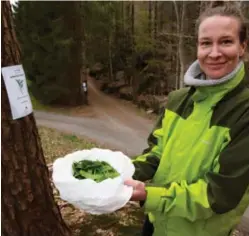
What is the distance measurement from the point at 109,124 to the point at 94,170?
11893mm

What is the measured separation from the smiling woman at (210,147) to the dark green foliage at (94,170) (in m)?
0.10

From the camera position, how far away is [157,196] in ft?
4.84

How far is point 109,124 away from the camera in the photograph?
1336 centimetres

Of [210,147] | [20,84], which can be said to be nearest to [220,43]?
[210,147]

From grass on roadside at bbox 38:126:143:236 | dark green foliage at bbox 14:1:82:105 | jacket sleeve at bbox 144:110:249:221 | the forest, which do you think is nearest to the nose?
jacket sleeve at bbox 144:110:249:221

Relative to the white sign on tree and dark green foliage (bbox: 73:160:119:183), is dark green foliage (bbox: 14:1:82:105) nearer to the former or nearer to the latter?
the white sign on tree

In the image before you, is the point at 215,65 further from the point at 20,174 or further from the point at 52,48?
the point at 52,48

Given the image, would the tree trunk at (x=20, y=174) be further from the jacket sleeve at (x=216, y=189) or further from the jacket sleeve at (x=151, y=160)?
the jacket sleeve at (x=216, y=189)

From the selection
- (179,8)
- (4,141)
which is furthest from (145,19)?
(4,141)

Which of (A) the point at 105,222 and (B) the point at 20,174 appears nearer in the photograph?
(B) the point at 20,174

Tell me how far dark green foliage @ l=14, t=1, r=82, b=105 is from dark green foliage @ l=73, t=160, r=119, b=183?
14.3 m

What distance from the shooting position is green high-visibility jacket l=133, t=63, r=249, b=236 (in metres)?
1.39

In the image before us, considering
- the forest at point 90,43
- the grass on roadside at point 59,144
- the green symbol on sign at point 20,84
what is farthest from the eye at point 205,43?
the forest at point 90,43

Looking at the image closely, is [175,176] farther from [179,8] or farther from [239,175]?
[179,8]
